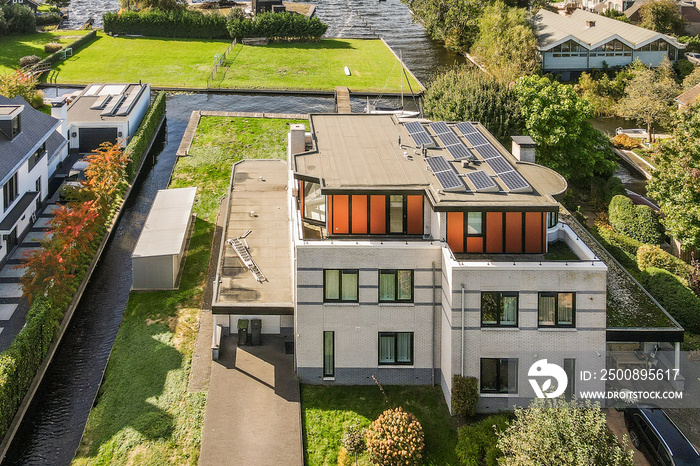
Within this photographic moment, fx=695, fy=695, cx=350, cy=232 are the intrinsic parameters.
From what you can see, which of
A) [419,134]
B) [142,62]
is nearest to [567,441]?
[419,134]

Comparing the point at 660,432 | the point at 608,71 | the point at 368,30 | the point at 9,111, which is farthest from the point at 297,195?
the point at 368,30

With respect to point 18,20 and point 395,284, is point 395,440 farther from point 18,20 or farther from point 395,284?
point 18,20

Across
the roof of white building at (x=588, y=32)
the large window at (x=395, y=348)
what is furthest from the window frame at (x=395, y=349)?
the roof of white building at (x=588, y=32)

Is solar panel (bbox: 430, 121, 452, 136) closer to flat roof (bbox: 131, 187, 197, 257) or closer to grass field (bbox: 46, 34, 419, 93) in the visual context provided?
flat roof (bbox: 131, 187, 197, 257)

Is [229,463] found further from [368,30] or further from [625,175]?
[368,30]

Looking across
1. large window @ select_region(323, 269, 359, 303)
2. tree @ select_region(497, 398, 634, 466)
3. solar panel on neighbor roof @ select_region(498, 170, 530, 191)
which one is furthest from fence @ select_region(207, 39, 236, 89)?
tree @ select_region(497, 398, 634, 466)
